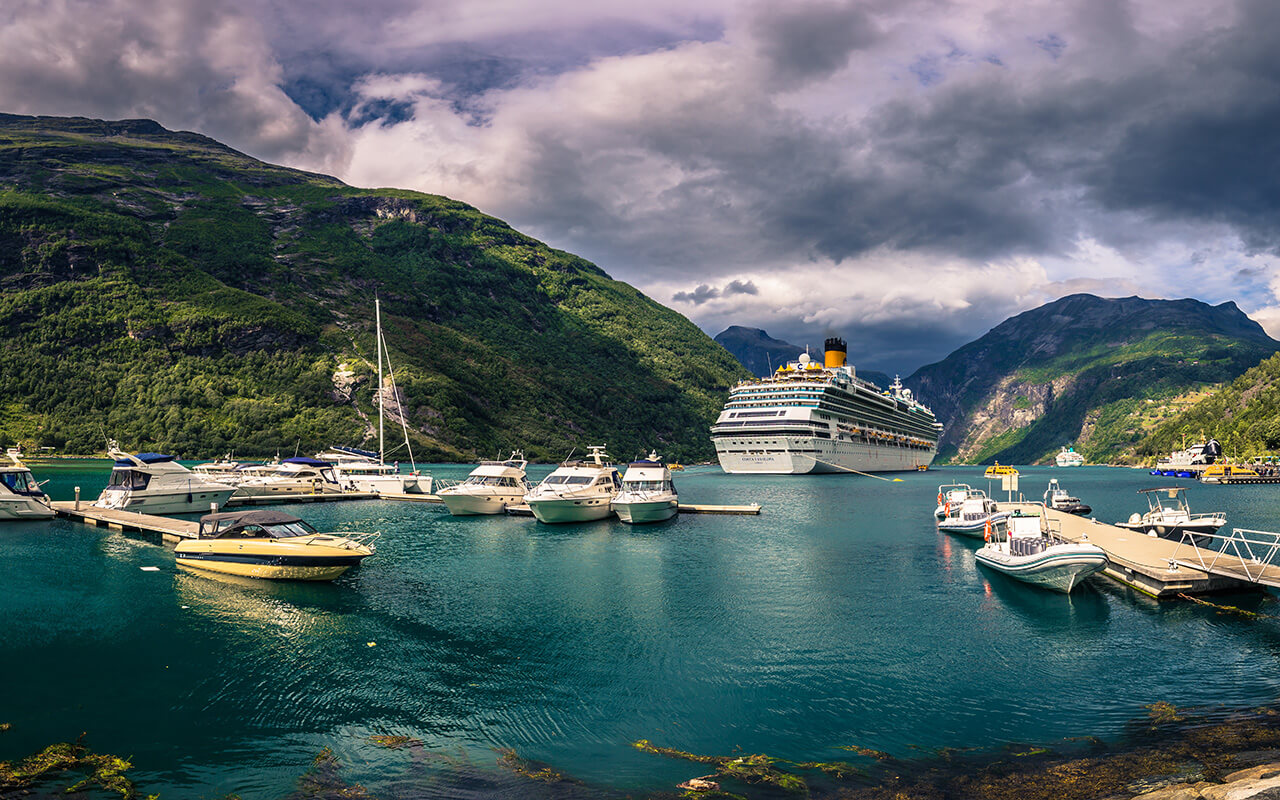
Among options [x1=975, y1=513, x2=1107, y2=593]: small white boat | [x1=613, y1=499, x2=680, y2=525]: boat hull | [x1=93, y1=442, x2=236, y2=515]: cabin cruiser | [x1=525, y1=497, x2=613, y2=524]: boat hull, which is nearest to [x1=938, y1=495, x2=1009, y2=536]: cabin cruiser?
[x1=975, y1=513, x2=1107, y2=593]: small white boat

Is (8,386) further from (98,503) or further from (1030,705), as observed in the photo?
(1030,705)

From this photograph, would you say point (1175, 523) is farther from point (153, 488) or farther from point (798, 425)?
point (798, 425)

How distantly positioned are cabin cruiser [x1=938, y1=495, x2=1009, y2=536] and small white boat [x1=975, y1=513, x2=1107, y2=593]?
14068mm

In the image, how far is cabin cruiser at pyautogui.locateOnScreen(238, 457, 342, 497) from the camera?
7820 centimetres

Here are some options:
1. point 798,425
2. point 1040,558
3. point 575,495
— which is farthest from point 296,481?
point 798,425

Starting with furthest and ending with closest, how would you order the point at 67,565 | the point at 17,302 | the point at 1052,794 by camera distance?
the point at 17,302 → the point at 67,565 → the point at 1052,794

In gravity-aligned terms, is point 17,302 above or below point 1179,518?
above

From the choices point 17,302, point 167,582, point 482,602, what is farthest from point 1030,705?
point 17,302

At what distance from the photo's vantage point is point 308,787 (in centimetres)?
1438

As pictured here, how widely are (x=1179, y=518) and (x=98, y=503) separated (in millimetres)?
84891

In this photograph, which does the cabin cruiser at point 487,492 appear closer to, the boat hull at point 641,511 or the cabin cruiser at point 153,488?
the boat hull at point 641,511

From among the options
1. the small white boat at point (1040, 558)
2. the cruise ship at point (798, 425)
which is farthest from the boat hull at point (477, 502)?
the cruise ship at point (798, 425)

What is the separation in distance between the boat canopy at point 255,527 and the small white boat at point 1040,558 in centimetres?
3731

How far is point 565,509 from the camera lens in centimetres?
5838
